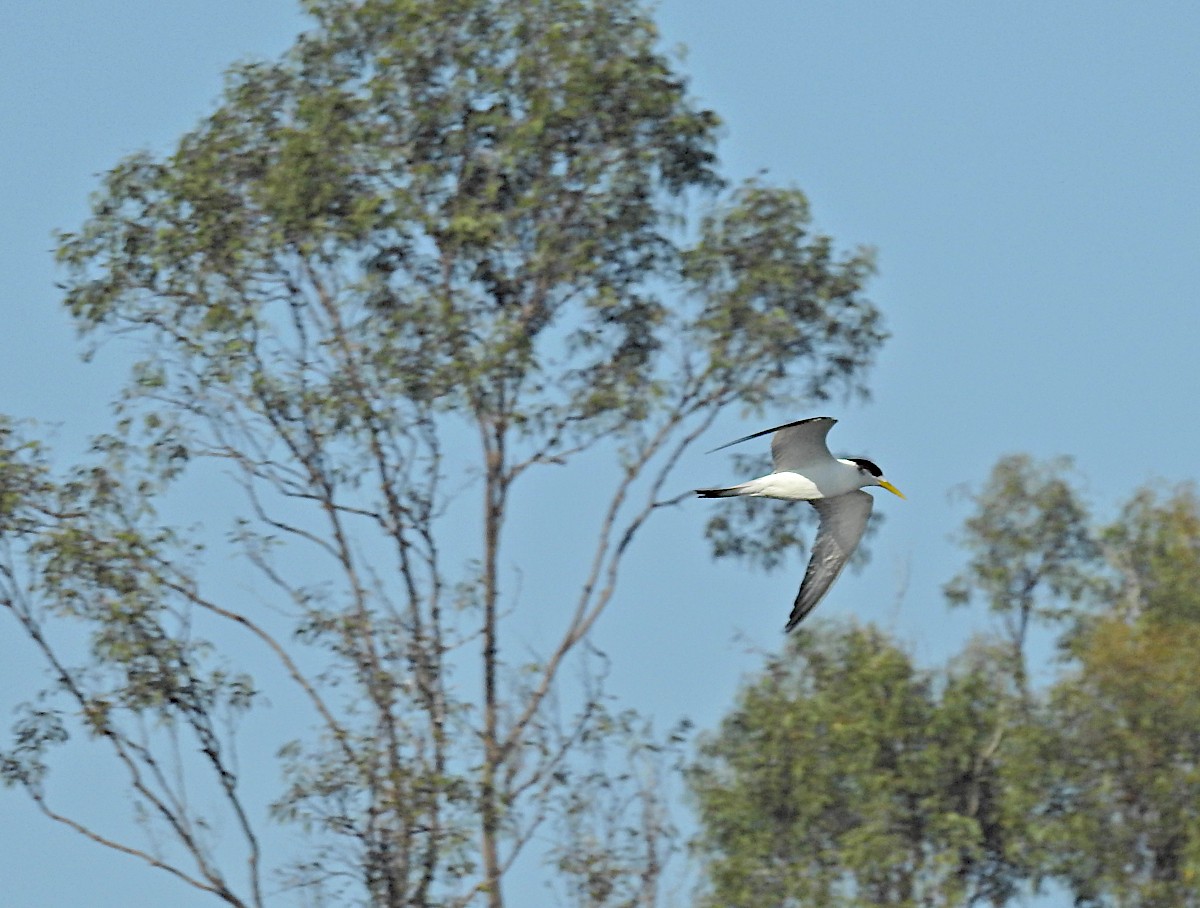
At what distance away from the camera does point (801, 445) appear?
16.8 meters

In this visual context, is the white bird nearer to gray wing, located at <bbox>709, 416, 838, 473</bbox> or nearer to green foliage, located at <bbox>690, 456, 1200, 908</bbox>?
gray wing, located at <bbox>709, 416, 838, 473</bbox>

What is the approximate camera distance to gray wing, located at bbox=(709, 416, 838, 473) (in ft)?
54.2

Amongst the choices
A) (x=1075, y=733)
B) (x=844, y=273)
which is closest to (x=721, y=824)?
(x=1075, y=733)

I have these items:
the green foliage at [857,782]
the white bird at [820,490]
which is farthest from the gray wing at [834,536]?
the green foliage at [857,782]

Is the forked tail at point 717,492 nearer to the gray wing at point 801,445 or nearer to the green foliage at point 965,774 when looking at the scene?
the gray wing at point 801,445

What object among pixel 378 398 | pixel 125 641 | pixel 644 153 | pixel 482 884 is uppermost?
pixel 644 153

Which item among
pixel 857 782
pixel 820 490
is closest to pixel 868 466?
pixel 820 490

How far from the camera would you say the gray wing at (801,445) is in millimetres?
16531

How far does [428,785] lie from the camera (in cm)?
1970

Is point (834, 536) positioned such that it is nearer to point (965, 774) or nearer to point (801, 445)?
point (801, 445)

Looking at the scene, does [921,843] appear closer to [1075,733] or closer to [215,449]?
[1075,733]

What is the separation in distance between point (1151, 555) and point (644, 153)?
13.8 metres

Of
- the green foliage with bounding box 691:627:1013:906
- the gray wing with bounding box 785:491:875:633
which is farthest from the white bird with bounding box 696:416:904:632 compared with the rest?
the green foliage with bounding box 691:627:1013:906

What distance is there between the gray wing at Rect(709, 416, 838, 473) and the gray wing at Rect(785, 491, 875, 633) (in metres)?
0.56
